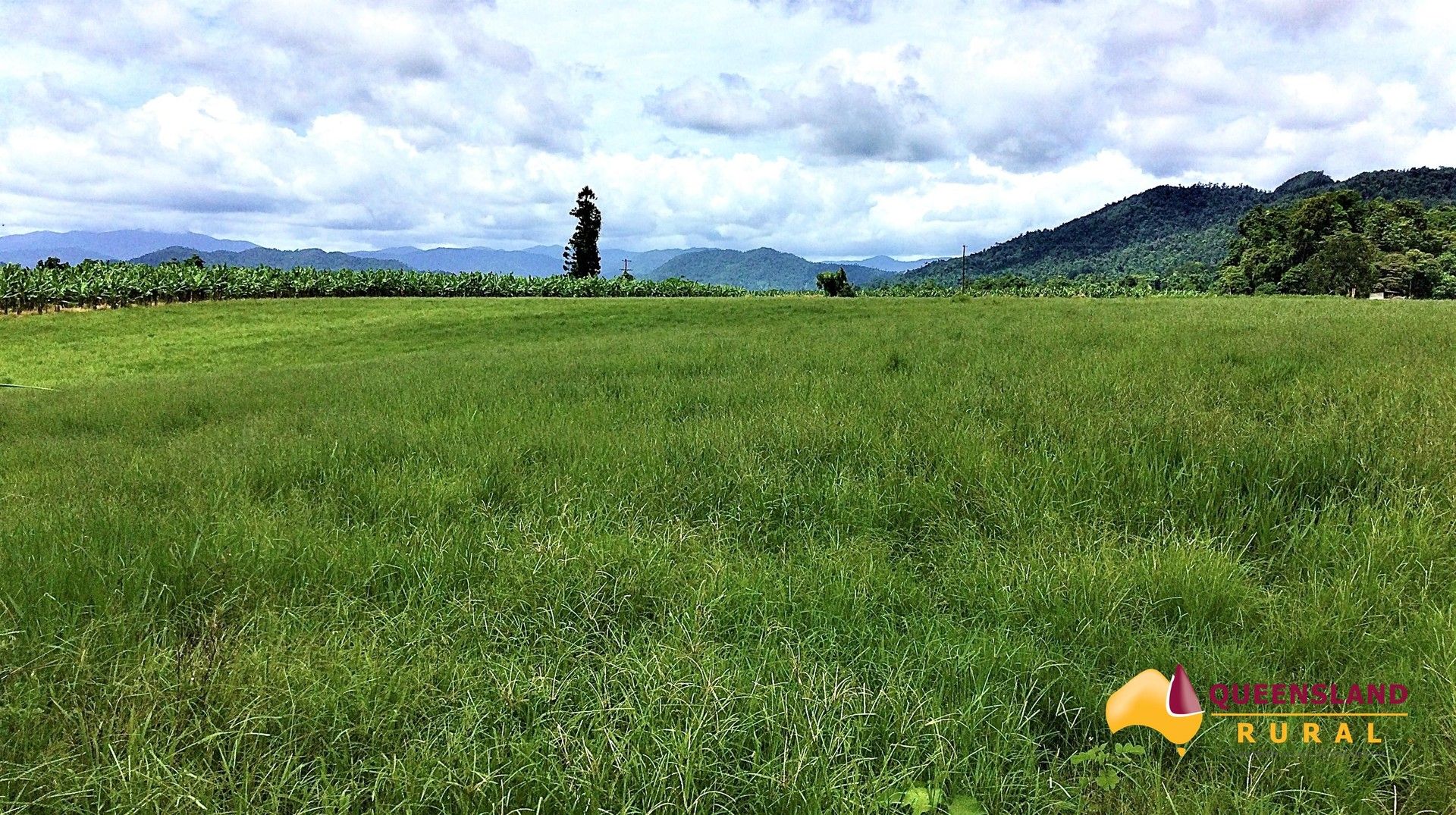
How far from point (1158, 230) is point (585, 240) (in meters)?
158

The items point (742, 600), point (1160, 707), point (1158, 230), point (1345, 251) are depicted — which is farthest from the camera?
point (1158, 230)

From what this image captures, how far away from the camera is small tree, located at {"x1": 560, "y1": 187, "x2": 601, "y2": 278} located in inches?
2763

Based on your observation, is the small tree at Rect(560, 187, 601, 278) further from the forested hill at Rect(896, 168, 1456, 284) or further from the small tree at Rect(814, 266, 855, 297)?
the forested hill at Rect(896, 168, 1456, 284)

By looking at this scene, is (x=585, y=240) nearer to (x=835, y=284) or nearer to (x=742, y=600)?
(x=835, y=284)

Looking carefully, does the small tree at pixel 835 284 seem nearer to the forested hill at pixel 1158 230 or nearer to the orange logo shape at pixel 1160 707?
the orange logo shape at pixel 1160 707

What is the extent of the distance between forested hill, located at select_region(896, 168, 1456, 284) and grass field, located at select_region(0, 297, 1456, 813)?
126985 mm

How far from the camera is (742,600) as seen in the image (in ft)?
8.81

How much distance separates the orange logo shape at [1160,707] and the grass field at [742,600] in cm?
7

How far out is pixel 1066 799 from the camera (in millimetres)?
1677

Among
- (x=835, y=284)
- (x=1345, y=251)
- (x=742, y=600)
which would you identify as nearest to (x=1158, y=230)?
(x=1345, y=251)

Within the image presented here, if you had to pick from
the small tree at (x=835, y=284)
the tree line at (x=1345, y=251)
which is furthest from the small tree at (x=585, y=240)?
the tree line at (x=1345, y=251)

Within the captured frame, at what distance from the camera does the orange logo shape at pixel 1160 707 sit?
178cm

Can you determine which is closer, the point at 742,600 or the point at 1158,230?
the point at 742,600

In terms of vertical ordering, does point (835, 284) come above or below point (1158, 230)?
below
